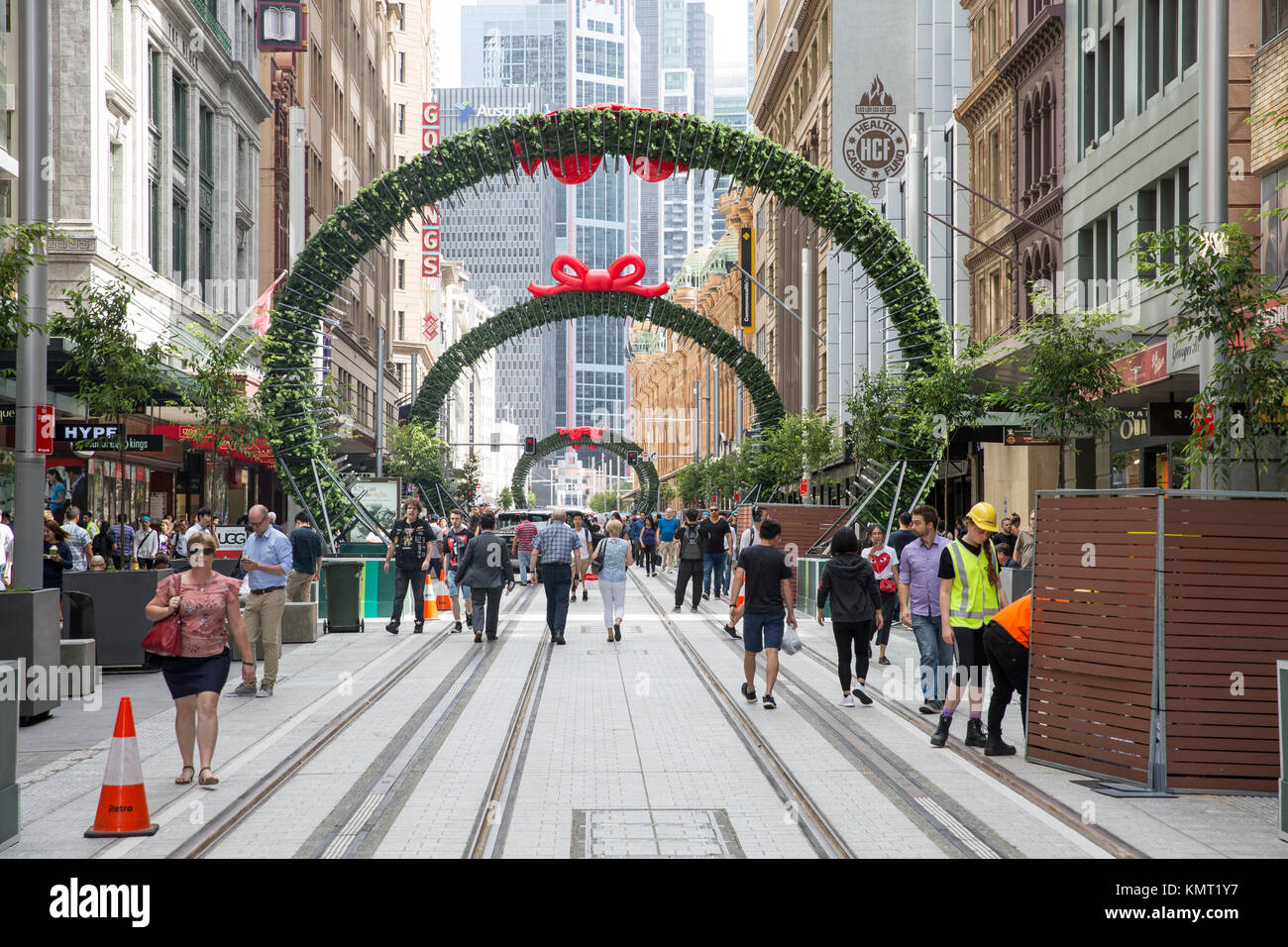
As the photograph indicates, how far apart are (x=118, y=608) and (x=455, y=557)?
1009 centimetres

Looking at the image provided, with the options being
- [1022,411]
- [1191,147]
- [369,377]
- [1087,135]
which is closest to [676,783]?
[1022,411]

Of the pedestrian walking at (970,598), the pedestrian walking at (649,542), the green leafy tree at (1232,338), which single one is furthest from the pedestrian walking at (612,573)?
the pedestrian walking at (649,542)

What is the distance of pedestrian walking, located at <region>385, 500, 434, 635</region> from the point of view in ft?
69.7

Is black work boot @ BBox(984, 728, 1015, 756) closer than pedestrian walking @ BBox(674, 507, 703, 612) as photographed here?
Yes

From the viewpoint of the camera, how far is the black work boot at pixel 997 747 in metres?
10.8

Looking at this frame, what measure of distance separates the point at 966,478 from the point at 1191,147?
19.5 m

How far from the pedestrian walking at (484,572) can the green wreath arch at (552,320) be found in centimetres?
1827

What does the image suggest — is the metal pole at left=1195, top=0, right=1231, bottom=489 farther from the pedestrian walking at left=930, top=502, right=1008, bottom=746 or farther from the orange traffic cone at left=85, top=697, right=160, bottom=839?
the orange traffic cone at left=85, top=697, right=160, bottom=839

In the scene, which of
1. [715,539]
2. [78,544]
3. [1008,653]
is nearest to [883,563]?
[1008,653]

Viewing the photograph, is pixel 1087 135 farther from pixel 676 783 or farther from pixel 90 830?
pixel 90 830

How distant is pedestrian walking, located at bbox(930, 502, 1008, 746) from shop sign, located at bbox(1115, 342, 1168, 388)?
26.3 feet

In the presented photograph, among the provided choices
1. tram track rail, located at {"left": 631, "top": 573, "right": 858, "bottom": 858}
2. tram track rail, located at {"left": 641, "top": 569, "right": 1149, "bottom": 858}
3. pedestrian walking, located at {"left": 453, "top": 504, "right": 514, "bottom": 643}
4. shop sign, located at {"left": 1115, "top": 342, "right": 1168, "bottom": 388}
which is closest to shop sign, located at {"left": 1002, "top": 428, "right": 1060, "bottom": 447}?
shop sign, located at {"left": 1115, "top": 342, "right": 1168, "bottom": 388}

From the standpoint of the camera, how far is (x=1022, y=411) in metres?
19.8

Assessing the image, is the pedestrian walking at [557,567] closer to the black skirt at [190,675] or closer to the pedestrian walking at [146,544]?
the pedestrian walking at [146,544]
